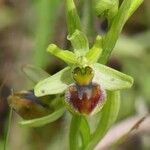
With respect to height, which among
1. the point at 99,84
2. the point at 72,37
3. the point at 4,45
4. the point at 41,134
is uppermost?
the point at 72,37

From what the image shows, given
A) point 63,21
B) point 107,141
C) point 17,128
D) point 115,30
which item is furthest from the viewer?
point 63,21

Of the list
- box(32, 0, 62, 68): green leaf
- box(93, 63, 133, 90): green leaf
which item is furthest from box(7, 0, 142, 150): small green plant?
box(32, 0, 62, 68): green leaf

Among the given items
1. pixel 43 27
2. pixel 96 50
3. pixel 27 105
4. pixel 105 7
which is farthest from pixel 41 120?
pixel 43 27

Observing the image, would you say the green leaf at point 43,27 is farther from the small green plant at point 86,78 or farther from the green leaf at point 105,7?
the green leaf at point 105,7

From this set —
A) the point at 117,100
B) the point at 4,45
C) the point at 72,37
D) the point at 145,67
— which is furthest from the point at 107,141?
the point at 4,45

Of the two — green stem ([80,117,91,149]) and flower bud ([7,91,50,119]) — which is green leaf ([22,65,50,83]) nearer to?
flower bud ([7,91,50,119])

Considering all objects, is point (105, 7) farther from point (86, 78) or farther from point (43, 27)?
point (43, 27)

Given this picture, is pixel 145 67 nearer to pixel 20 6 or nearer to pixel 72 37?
pixel 20 6
